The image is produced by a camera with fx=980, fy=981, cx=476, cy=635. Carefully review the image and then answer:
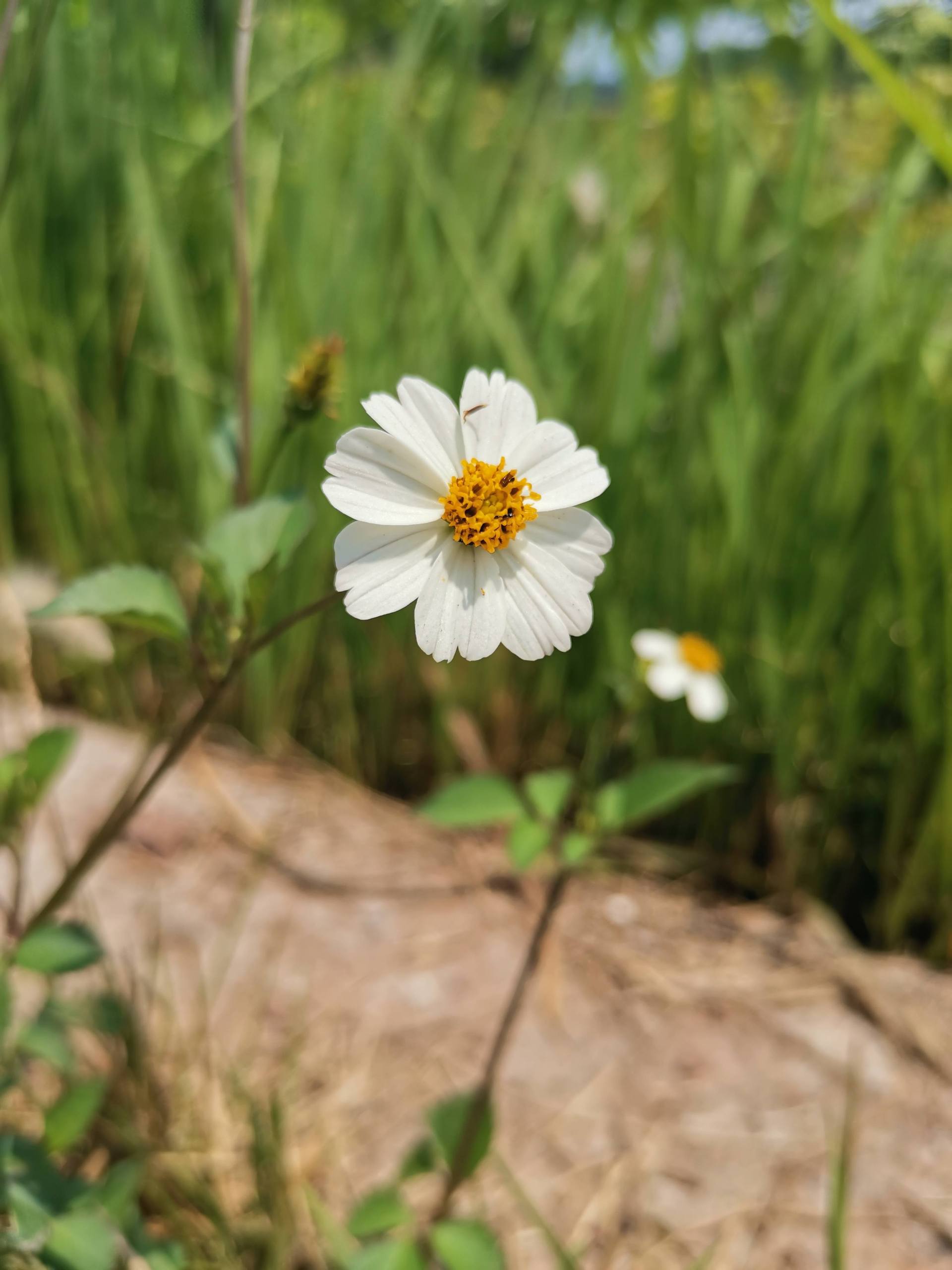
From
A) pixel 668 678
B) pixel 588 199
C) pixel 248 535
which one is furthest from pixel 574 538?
pixel 588 199

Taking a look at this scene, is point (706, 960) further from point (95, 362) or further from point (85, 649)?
point (95, 362)

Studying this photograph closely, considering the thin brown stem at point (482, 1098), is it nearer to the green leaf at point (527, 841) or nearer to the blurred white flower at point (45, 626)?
the green leaf at point (527, 841)

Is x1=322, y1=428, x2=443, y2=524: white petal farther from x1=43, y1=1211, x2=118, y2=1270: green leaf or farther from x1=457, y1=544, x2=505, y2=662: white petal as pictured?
x1=43, y1=1211, x2=118, y2=1270: green leaf

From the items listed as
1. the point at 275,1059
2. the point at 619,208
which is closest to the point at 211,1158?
the point at 275,1059

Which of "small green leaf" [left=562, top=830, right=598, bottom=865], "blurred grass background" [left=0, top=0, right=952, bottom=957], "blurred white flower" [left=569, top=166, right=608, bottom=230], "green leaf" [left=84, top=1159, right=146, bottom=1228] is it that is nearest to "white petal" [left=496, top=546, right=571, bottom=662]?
"small green leaf" [left=562, top=830, right=598, bottom=865]

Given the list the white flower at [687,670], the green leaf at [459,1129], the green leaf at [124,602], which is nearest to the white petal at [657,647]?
the white flower at [687,670]

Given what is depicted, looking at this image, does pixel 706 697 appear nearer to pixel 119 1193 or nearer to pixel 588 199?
pixel 119 1193
